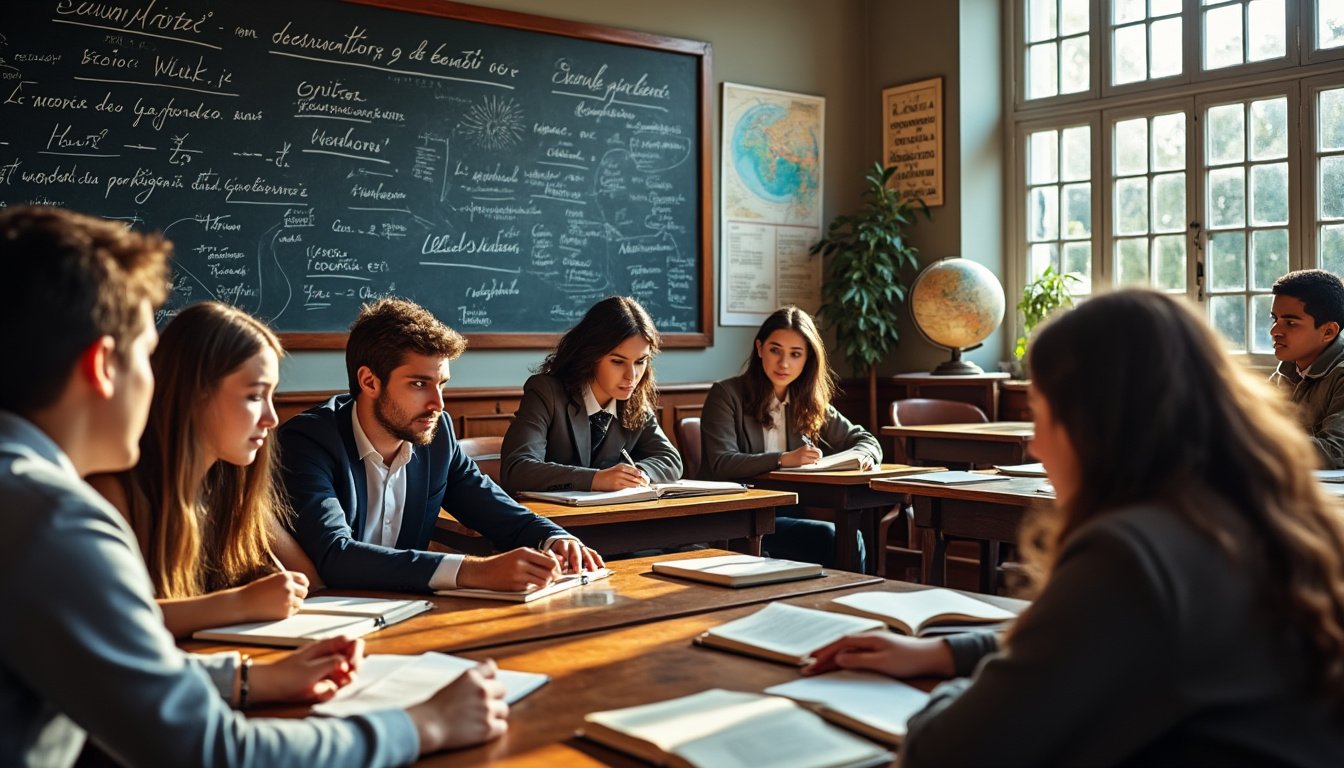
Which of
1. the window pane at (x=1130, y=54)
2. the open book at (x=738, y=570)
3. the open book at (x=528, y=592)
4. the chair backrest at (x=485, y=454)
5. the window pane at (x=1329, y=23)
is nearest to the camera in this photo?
the open book at (x=528, y=592)

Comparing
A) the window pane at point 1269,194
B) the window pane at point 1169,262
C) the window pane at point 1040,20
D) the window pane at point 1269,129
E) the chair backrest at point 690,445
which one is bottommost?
the chair backrest at point 690,445

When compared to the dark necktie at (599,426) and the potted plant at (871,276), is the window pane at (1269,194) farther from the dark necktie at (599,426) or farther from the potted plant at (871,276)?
the dark necktie at (599,426)

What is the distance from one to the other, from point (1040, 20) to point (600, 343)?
3.92m

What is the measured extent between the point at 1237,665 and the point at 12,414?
1.07 meters

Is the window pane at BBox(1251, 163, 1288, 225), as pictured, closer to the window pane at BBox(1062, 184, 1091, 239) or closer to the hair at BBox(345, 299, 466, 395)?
the window pane at BBox(1062, 184, 1091, 239)

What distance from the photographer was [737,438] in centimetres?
456

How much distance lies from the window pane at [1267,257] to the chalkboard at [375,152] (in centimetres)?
262

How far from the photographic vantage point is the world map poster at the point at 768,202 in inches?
254

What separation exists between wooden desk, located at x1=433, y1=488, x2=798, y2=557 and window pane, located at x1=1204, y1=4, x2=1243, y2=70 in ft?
12.0

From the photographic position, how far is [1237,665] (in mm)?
1003

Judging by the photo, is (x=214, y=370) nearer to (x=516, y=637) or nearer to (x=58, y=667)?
(x=516, y=637)

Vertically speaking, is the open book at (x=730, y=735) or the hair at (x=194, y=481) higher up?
the hair at (x=194, y=481)

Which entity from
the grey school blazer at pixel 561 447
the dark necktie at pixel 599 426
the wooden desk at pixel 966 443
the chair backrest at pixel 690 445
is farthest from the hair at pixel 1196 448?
the wooden desk at pixel 966 443

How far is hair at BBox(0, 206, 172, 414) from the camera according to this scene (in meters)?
1.06
